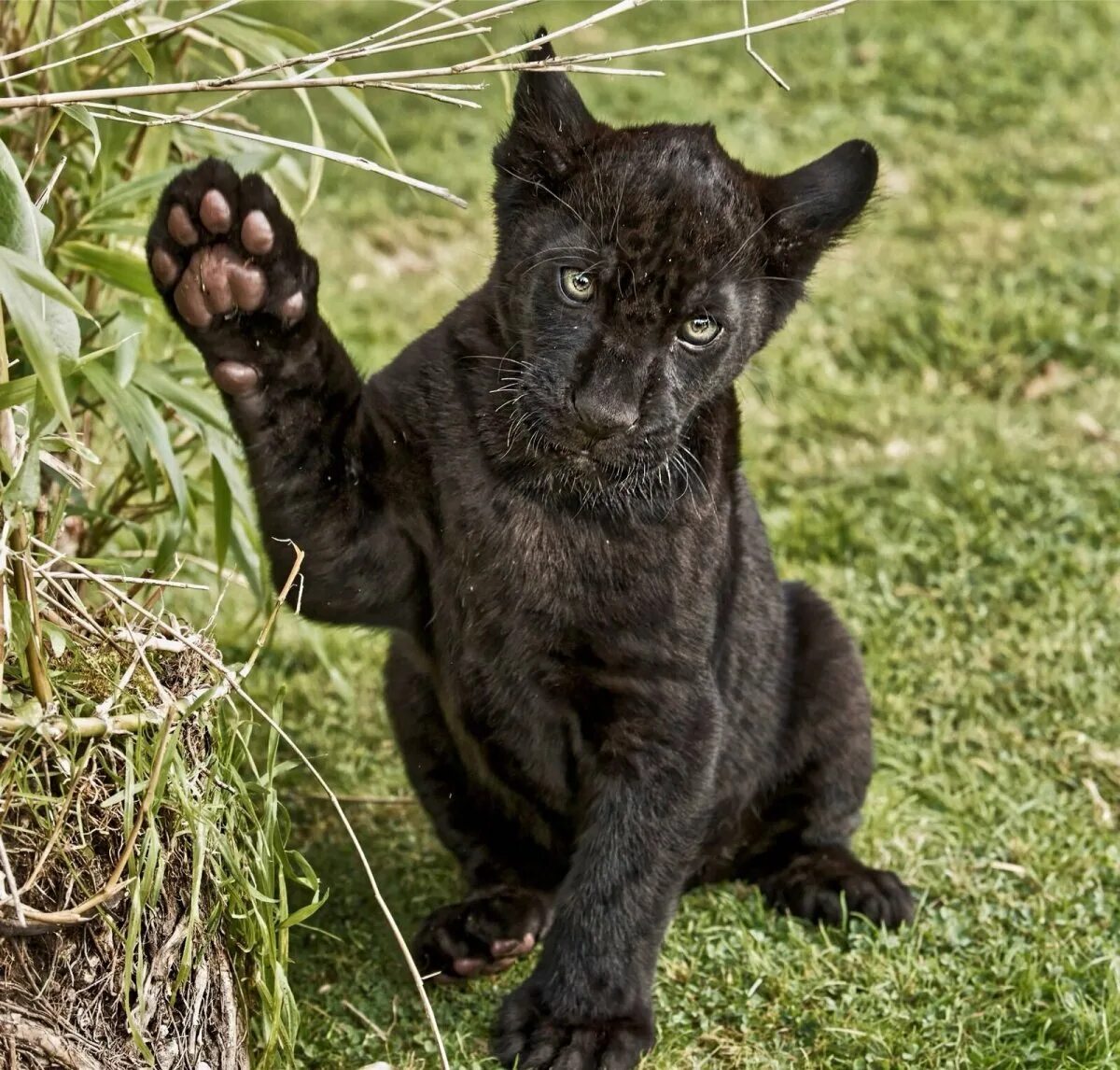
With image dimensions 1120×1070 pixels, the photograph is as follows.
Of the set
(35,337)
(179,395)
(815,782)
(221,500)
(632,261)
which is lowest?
(815,782)

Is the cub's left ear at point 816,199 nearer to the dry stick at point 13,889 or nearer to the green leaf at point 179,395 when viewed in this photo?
the green leaf at point 179,395

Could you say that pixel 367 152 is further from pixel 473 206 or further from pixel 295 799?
pixel 295 799

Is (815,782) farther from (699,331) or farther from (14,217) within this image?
(14,217)

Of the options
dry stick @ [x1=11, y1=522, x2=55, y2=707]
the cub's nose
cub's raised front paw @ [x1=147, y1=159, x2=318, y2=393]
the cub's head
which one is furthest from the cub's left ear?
dry stick @ [x1=11, y1=522, x2=55, y2=707]

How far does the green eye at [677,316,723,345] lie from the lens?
10.1 feet

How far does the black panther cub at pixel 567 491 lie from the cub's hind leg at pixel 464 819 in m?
0.02

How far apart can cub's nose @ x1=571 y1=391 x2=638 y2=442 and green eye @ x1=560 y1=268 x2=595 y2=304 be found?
20 centimetres

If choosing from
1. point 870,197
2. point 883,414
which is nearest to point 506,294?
point 870,197

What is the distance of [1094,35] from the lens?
30.5 ft

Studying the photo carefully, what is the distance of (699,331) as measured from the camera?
3.10 m

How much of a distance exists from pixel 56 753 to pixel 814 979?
1757mm

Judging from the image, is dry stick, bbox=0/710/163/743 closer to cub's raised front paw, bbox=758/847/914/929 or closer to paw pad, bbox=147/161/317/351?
paw pad, bbox=147/161/317/351

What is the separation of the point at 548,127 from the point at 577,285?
359mm

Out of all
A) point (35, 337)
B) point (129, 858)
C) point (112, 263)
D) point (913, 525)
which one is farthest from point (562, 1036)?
point (913, 525)
